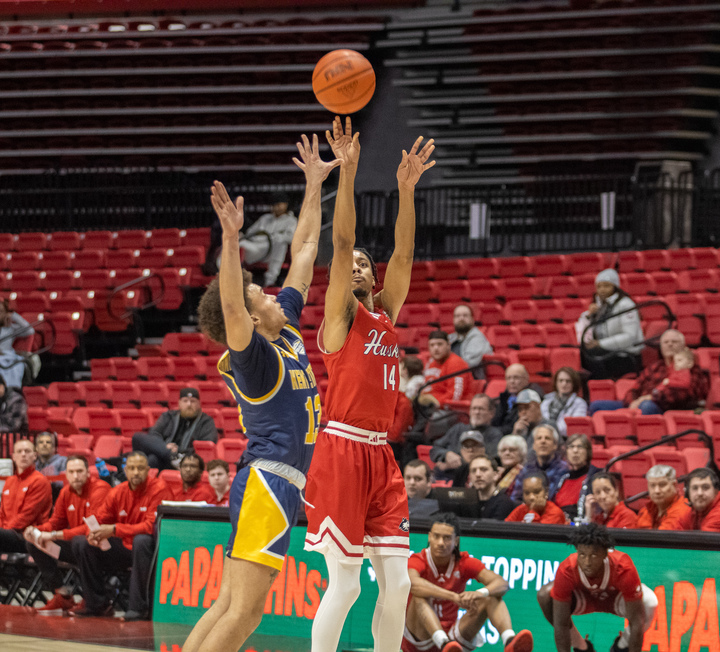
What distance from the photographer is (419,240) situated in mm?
16109

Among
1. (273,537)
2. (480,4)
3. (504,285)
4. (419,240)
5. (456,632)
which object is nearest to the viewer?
(273,537)

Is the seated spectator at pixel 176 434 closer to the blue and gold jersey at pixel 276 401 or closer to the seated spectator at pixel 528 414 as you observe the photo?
the seated spectator at pixel 528 414

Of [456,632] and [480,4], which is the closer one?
[456,632]

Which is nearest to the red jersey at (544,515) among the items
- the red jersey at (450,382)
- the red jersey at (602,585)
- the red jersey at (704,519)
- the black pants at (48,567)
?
the red jersey at (704,519)

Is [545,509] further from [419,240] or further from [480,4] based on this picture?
[480,4]

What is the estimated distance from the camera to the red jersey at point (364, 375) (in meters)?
4.64

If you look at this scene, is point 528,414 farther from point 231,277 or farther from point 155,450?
point 231,277

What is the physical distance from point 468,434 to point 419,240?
303 inches

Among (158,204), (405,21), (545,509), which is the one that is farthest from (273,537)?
(405,21)

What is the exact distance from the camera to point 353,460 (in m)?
4.58

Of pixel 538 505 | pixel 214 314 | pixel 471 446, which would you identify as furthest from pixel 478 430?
pixel 214 314

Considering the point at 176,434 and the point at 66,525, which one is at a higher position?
the point at 176,434

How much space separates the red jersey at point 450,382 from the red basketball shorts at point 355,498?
5824 mm

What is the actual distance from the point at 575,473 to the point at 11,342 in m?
9.30
